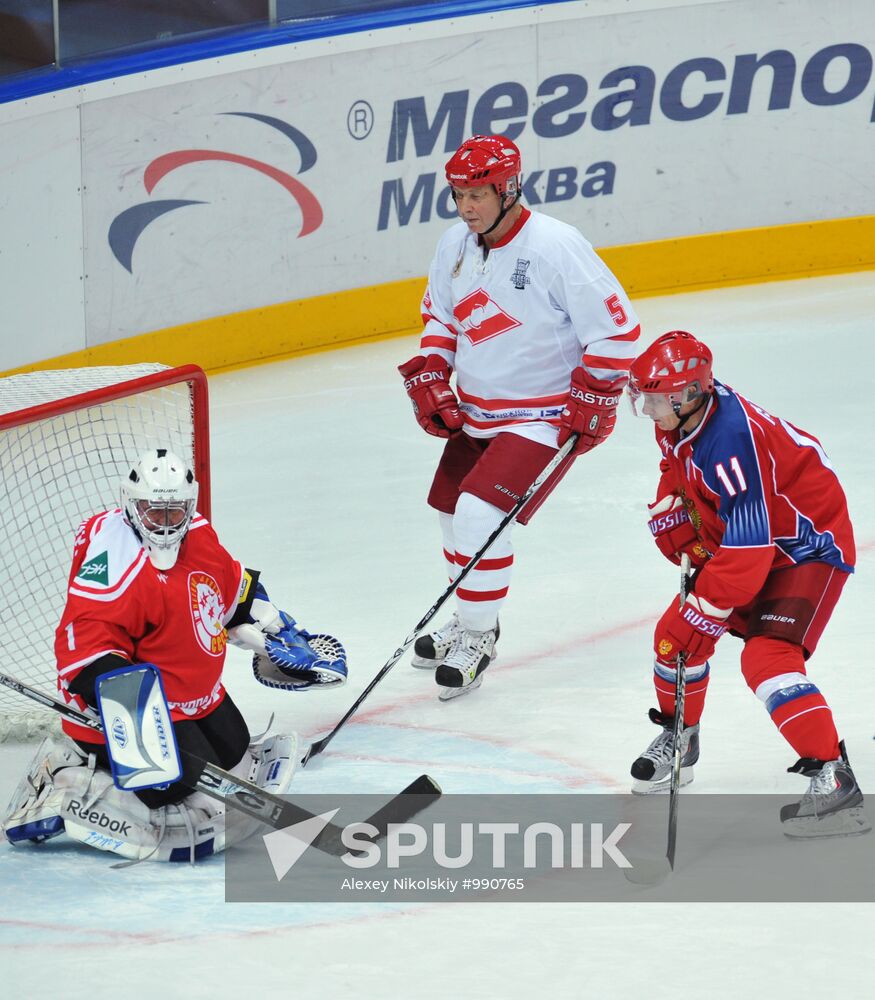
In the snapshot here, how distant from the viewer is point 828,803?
11.1 ft

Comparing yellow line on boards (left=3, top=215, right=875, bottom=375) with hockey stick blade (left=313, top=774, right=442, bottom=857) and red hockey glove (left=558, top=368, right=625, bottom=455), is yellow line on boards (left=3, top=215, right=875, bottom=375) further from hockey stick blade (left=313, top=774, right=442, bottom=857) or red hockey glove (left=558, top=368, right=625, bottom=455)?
hockey stick blade (left=313, top=774, right=442, bottom=857)

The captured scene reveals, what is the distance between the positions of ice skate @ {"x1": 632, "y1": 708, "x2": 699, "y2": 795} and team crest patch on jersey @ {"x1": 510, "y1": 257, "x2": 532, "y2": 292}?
1.15 m

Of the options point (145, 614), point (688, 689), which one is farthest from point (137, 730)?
point (688, 689)

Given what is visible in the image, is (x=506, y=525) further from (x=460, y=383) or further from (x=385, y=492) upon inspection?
(x=385, y=492)

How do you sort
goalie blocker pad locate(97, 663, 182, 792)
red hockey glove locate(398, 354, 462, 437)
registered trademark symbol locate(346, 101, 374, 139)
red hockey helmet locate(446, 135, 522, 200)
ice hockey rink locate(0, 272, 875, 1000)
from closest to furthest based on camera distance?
ice hockey rink locate(0, 272, 875, 1000), goalie blocker pad locate(97, 663, 182, 792), red hockey helmet locate(446, 135, 522, 200), red hockey glove locate(398, 354, 462, 437), registered trademark symbol locate(346, 101, 374, 139)

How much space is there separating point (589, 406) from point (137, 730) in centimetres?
155

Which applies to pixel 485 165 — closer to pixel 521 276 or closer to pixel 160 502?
pixel 521 276

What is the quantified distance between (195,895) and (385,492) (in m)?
2.55

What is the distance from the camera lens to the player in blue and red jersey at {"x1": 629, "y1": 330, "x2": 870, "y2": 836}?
3334mm

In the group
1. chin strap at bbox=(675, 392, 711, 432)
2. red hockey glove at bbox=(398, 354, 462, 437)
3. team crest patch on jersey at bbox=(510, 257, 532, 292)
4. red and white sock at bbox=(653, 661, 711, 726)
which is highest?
team crest patch on jersey at bbox=(510, 257, 532, 292)

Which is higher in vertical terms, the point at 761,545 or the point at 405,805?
the point at 761,545

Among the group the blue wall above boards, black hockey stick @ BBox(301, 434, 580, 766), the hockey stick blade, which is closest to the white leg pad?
the hockey stick blade

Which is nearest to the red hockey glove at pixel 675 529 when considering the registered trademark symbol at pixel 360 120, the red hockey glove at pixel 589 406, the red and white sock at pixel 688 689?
the red and white sock at pixel 688 689

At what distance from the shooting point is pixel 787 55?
7.49 metres
